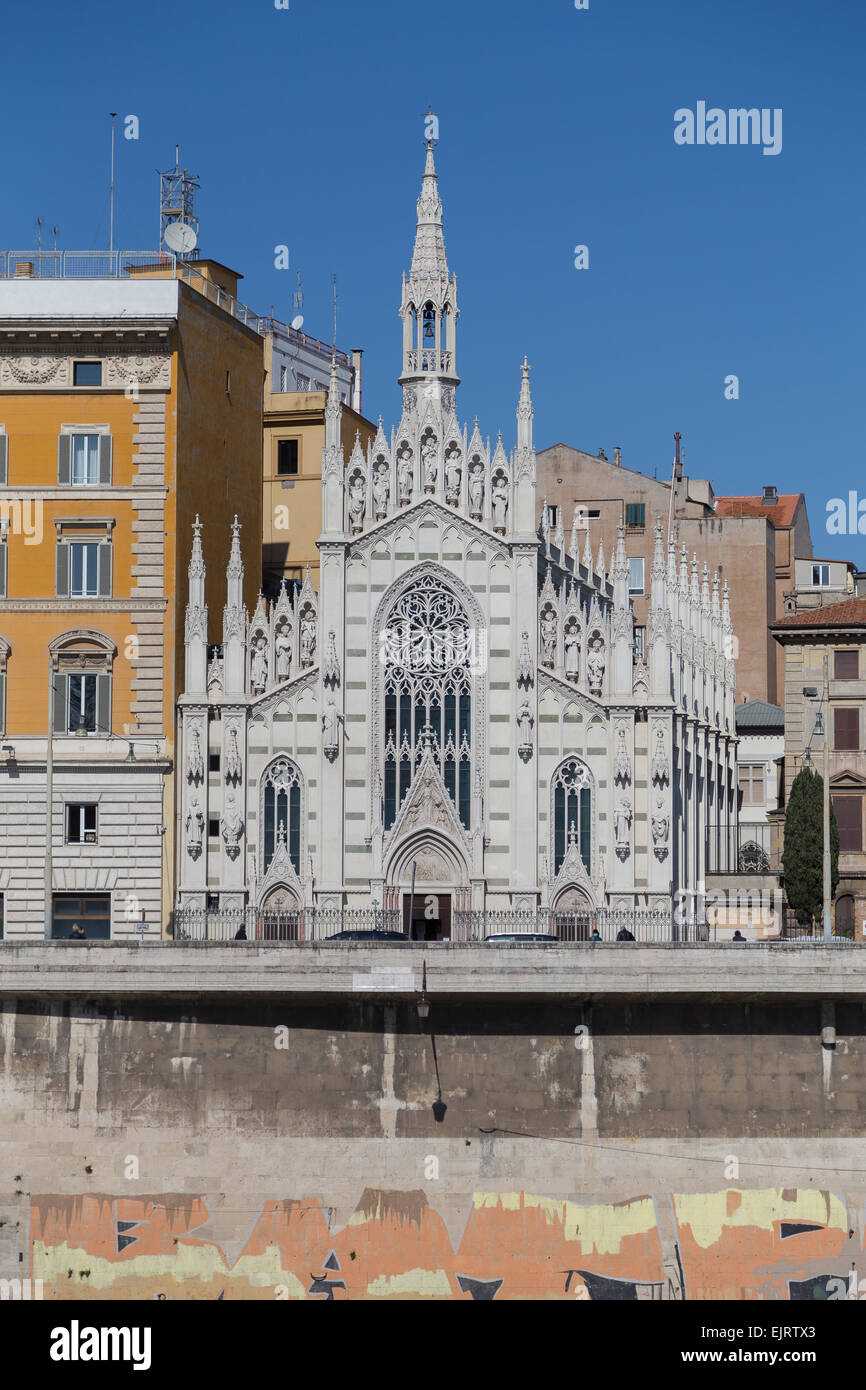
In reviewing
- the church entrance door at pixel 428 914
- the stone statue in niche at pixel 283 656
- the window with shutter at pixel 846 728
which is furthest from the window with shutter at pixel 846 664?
the stone statue in niche at pixel 283 656

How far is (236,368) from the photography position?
266ft

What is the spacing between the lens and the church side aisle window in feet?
241

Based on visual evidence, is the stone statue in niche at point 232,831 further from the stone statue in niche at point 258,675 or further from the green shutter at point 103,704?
the green shutter at point 103,704

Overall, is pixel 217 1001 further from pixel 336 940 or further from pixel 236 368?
pixel 236 368

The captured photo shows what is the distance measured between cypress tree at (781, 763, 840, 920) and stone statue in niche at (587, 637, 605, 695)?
34.2ft

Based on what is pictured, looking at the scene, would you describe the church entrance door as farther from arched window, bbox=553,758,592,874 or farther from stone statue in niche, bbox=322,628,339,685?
stone statue in niche, bbox=322,628,339,685

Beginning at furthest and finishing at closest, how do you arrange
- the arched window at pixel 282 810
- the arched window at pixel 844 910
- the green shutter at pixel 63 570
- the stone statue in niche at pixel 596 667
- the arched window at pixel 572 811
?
the arched window at pixel 844 910 < the green shutter at pixel 63 570 < the stone statue in niche at pixel 596 667 < the arched window at pixel 282 810 < the arched window at pixel 572 811

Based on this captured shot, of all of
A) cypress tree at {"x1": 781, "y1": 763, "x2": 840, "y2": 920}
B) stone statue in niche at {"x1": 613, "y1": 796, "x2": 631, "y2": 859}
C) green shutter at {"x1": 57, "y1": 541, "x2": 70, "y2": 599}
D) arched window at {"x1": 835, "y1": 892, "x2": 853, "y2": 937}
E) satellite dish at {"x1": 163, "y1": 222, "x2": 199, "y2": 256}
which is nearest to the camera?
stone statue in niche at {"x1": 613, "y1": 796, "x2": 631, "y2": 859}

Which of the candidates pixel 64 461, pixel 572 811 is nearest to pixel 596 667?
pixel 572 811

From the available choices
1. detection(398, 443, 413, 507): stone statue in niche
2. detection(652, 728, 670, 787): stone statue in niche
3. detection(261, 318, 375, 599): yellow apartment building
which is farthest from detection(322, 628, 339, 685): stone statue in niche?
detection(261, 318, 375, 599): yellow apartment building

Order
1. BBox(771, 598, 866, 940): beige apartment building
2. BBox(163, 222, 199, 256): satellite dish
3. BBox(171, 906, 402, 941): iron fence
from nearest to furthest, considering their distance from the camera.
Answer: BBox(171, 906, 402, 941): iron fence
BBox(163, 222, 199, 256): satellite dish
BBox(771, 598, 866, 940): beige apartment building

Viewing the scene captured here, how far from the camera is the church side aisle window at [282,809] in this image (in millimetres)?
73312

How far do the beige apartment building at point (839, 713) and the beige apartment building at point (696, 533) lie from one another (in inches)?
722

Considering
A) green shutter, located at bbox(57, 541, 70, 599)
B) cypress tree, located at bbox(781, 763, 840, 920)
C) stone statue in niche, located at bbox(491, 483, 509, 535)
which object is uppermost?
stone statue in niche, located at bbox(491, 483, 509, 535)
